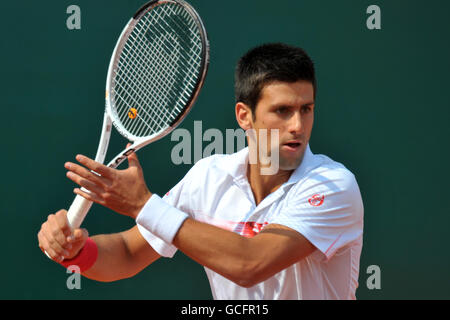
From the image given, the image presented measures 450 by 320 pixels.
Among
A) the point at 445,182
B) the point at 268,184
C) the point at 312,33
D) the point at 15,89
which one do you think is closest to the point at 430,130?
the point at 445,182

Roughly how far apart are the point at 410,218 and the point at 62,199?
1.75 meters

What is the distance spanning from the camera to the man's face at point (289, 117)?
218 cm

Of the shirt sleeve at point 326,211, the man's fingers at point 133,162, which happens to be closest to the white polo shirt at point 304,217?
the shirt sleeve at point 326,211

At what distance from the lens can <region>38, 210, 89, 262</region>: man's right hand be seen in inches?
75.7

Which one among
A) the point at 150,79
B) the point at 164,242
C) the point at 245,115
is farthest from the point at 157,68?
the point at 164,242

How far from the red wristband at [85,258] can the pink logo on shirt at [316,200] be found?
776 mm

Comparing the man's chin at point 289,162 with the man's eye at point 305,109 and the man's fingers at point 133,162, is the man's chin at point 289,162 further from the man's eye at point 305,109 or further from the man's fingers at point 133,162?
the man's fingers at point 133,162

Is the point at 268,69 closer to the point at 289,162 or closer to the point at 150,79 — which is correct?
the point at 289,162

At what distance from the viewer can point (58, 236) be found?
1935 millimetres

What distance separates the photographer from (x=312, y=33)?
319 cm

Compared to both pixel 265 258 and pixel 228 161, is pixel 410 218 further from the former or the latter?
pixel 265 258

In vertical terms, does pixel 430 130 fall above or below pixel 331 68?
below

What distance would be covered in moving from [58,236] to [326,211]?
0.86m

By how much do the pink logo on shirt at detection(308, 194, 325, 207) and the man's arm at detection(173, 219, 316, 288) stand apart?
0.17 meters
